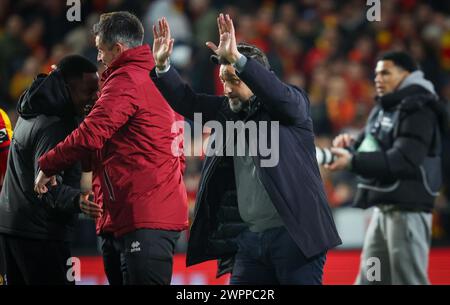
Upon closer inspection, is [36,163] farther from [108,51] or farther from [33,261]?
[108,51]

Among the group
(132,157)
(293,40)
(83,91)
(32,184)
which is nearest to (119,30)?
(83,91)

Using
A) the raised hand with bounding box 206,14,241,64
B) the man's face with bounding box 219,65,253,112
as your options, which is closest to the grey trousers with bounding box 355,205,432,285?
the man's face with bounding box 219,65,253,112

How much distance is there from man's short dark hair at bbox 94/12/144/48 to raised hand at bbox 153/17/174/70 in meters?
0.21

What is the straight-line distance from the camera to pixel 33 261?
18.1 feet

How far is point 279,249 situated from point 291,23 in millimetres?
8846

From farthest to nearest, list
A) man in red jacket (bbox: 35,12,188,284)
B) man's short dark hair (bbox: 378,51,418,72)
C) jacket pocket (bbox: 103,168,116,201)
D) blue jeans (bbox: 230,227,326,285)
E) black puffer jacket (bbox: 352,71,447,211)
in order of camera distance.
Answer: man's short dark hair (bbox: 378,51,418,72), black puffer jacket (bbox: 352,71,447,211), jacket pocket (bbox: 103,168,116,201), man in red jacket (bbox: 35,12,188,284), blue jeans (bbox: 230,227,326,285)

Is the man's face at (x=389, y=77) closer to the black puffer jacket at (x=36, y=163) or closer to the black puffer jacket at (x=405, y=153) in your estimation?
the black puffer jacket at (x=405, y=153)

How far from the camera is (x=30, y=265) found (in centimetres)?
552

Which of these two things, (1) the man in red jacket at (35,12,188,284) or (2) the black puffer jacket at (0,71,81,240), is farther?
(2) the black puffer jacket at (0,71,81,240)

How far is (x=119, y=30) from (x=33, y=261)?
1390 millimetres

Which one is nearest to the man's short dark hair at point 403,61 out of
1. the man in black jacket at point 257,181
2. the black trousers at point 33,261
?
the man in black jacket at point 257,181

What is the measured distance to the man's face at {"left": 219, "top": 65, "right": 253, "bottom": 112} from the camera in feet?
16.9

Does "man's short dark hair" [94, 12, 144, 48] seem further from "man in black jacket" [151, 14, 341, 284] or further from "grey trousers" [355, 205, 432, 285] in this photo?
"grey trousers" [355, 205, 432, 285]

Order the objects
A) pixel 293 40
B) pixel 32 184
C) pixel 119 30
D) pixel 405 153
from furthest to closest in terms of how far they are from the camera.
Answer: pixel 293 40 → pixel 405 153 → pixel 32 184 → pixel 119 30
